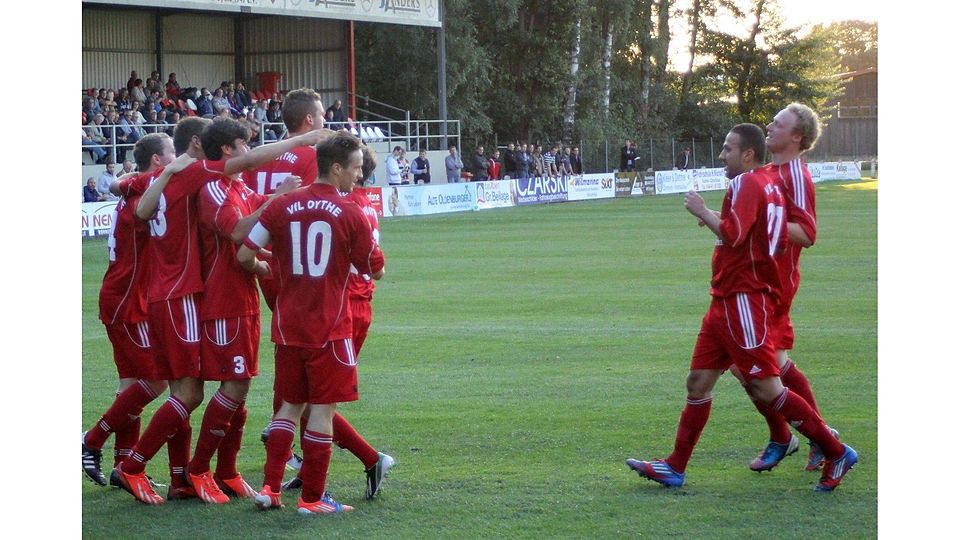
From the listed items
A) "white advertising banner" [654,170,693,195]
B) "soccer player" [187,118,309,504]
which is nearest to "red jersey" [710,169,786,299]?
"soccer player" [187,118,309,504]

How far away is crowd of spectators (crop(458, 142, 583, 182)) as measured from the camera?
39.9 metres

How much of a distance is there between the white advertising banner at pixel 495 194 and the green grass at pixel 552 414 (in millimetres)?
16330

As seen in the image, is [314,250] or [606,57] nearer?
[314,250]

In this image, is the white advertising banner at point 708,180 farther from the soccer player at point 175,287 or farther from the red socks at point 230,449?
the soccer player at point 175,287

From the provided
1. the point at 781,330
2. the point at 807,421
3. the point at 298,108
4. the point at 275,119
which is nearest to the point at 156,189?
the point at 298,108

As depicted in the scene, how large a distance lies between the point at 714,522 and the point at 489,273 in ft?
40.1

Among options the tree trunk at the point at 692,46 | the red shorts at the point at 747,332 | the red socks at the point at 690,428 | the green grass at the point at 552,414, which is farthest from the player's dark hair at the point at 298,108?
the tree trunk at the point at 692,46

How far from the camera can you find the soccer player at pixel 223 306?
6242 millimetres

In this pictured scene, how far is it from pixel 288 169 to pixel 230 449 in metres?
1.66

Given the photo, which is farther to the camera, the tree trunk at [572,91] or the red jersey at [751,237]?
the tree trunk at [572,91]

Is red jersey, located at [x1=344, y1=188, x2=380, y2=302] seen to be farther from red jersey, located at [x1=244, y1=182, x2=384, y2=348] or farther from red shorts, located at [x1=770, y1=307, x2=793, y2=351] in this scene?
red shorts, located at [x1=770, y1=307, x2=793, y2=351]

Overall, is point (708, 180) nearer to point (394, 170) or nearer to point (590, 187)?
point (590, 187)

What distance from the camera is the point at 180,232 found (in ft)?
Answer: 20.9

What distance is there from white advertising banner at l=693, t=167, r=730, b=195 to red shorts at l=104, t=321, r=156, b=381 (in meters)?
41.6
